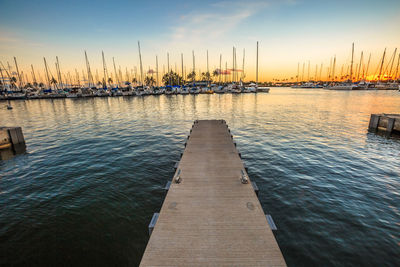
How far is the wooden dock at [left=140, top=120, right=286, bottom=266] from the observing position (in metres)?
4.92

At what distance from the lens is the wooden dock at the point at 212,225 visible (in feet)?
16.1

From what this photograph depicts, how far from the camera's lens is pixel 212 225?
20.4 ft

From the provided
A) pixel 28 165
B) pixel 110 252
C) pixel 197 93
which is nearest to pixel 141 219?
pixel 110 252

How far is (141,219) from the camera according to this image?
28.6 ft

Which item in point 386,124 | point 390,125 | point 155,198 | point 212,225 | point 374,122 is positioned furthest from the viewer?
point 374,122

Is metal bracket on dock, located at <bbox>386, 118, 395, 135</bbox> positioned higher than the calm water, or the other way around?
metal bracket on dock, located at <bbox>386, 118, 395, 135</bbox>

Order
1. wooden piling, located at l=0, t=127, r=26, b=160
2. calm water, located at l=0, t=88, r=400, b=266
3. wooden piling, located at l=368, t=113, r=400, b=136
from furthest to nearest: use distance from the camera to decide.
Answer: wooden piling, located at l=368, t=113, r=400, b=136
wooden piling, located at l=0, t=127, r=26, b=160
calm water, located at l=0, t=88, r=400, b=266

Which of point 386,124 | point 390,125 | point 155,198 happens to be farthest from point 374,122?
point 155,198

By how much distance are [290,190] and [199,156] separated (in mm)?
6119

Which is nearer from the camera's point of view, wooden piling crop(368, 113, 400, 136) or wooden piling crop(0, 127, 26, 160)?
wooden piling crop(0, 127, 26, 160)

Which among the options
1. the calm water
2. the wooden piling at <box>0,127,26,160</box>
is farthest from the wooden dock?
the wooden piling at <box>0,127,26,160</box>

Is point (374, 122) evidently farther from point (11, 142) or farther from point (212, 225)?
point (11, 142)

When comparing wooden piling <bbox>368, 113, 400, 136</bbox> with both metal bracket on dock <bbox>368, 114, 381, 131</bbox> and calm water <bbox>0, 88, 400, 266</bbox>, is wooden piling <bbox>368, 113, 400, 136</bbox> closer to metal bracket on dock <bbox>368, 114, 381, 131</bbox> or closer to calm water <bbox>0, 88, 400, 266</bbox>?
metal bracket on dock <bbox>368, 114, 381, 131</bbox>

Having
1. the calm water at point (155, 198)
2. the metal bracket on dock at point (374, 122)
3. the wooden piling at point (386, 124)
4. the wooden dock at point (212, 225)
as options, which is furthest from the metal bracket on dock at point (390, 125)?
the wooden dock at point (212, 225)
